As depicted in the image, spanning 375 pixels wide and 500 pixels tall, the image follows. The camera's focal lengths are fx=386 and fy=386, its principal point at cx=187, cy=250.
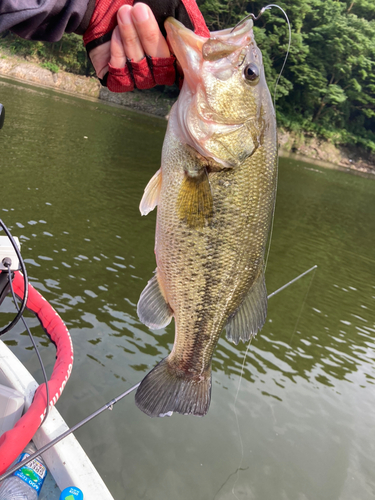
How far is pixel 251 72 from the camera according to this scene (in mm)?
1624

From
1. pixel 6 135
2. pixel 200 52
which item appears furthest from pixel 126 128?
pixel 200 52

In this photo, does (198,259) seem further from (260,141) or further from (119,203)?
(119,203)

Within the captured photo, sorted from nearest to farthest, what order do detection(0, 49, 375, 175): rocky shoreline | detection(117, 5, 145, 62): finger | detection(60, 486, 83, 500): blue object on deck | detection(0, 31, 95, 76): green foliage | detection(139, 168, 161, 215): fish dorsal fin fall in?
detection(117, 5, 145, 62): finger
detection(139, 168, 161, 215): fish dorsal fin
detection(60, 486, 83, 500): blue object on deck
detection(0, 49, 375, 175): rocky shoreline
detection(0, 31, 95, 76): green foliage

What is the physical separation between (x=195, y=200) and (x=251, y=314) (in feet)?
1.94

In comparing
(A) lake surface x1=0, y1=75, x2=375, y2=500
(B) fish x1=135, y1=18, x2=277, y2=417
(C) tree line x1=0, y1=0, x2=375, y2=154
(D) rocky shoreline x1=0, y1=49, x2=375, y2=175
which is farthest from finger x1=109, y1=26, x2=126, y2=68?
(C) tree line x1=0, y1=0, x2=375, y2=154

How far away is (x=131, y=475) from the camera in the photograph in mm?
3498

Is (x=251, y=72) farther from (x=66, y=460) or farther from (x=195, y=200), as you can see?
(x=66, y=460)

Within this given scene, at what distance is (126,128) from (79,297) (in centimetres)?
1797

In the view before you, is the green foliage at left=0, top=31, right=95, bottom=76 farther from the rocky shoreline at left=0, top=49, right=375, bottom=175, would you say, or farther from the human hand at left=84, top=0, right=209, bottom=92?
the human hand at left=84, top=0, right=209, bottom=92

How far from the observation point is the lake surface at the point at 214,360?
379 centimetres

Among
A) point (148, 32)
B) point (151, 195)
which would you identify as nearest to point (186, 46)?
point (148, 32)

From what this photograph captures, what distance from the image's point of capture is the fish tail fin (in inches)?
67.0

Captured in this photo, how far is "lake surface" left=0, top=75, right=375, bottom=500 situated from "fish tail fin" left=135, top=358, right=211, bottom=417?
7.08 feet

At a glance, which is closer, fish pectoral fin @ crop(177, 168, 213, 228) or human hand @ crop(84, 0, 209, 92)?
human hand @ crop(84, 0, 209, 92)
